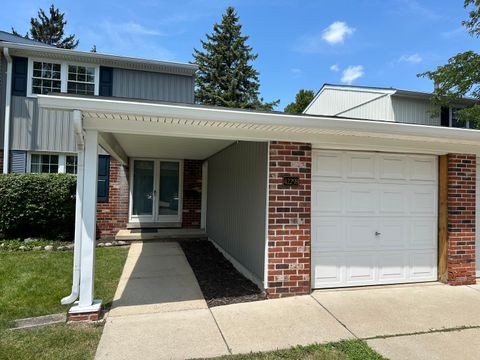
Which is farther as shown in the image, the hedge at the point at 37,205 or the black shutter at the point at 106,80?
the black shutter at the point at 106,80

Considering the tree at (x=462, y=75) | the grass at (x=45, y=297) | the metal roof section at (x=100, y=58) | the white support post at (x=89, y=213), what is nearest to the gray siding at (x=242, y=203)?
the grass at (x=45, y=297)

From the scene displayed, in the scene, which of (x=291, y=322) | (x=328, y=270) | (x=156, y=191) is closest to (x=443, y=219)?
(x=328, y=270)

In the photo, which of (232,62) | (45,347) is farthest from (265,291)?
(232,62)

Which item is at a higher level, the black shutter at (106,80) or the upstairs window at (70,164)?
the black shutter at (106,80)

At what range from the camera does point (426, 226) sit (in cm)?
558

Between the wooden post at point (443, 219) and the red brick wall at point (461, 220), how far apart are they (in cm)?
5

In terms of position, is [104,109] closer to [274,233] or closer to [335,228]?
[274,233]

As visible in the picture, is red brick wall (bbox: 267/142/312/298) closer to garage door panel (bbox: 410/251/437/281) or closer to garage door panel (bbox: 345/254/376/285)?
garage door panel (bbox: 345/254/376/285)

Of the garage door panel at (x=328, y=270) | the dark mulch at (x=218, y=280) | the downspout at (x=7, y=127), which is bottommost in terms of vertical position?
the dark mulch at (x=218, y=280)

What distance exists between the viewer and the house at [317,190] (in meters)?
3.94

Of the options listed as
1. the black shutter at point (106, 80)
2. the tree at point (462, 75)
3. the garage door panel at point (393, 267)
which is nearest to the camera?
the garage door panel at point (393, 267)

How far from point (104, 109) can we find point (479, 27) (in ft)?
52.0

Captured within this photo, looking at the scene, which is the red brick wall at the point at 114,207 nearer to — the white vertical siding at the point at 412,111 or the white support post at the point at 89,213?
the white support post at the point at 89,213

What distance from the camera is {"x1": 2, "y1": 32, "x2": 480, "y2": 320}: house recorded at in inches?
155
